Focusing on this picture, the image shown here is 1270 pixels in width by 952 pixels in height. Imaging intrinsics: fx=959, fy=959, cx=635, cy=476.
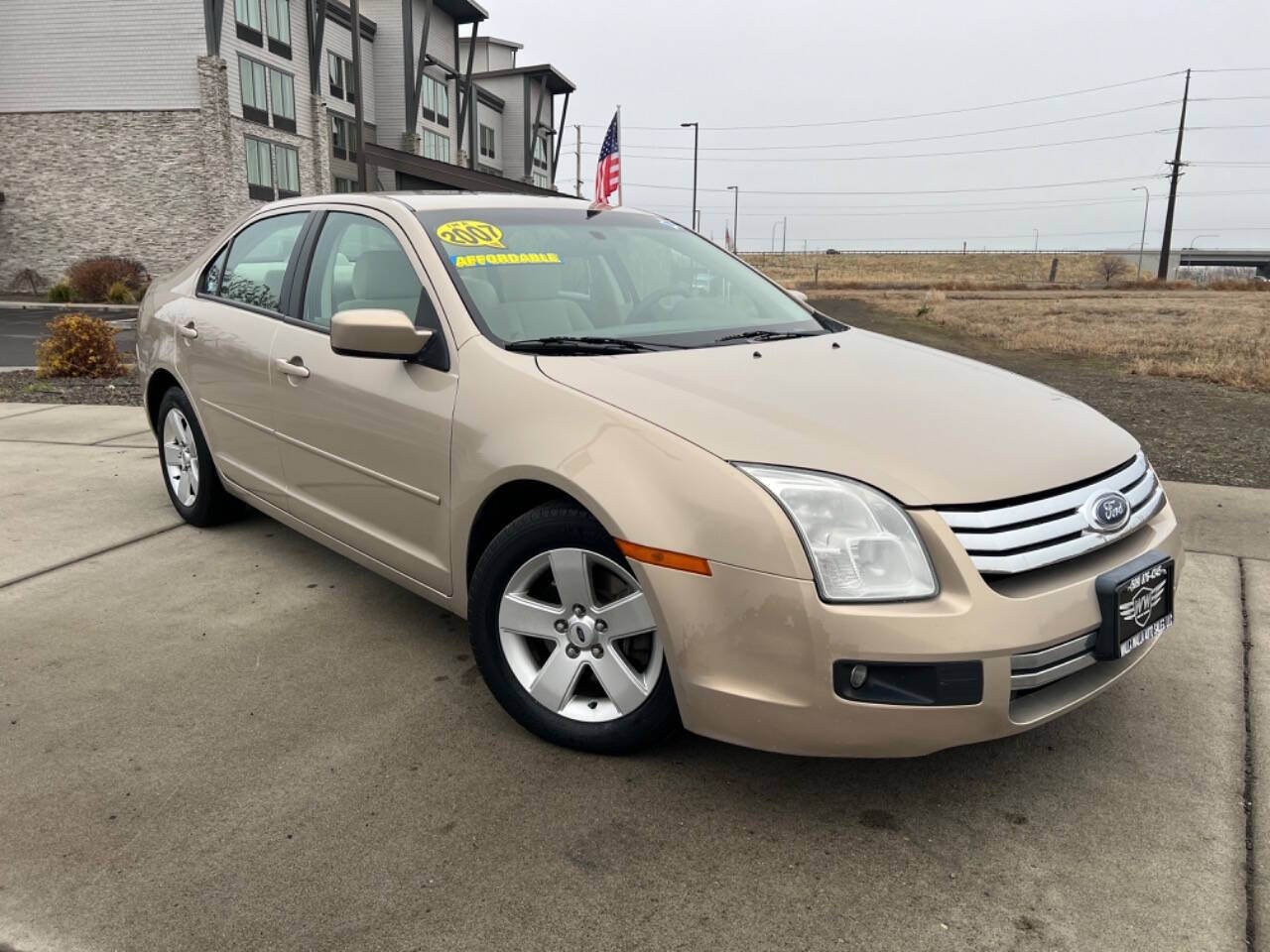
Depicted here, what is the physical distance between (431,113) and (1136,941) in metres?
45.5

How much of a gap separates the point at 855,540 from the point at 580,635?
0.83 meters

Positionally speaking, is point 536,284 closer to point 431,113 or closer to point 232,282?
point 232,282

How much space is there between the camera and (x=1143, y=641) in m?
2.49

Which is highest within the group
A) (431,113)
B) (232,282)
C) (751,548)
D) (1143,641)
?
(431,113)

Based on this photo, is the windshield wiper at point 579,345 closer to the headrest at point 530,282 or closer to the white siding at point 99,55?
the headrest at point 530,282

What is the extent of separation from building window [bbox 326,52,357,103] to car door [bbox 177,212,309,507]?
36.0 metres

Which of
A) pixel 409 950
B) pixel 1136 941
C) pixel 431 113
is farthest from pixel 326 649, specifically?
pixel 431 113

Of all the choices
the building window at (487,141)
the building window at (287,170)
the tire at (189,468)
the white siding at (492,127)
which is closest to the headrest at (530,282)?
the tire at (189,468)

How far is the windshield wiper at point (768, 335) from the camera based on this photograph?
10.7ft

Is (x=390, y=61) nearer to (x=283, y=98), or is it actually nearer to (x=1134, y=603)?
(x=283, y=98)

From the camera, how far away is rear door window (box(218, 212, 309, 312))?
3951 millimetres

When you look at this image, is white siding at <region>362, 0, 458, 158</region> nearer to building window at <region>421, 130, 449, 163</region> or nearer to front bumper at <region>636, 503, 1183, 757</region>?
building window at <region>421, 130, 449, 163</region>

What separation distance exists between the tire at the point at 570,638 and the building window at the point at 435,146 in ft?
138

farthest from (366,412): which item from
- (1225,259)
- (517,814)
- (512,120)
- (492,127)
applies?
(1225,259)
